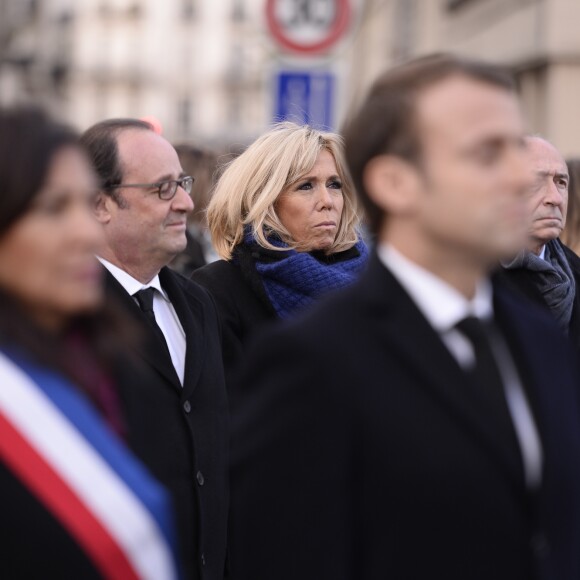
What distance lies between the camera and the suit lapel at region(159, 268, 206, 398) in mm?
4367

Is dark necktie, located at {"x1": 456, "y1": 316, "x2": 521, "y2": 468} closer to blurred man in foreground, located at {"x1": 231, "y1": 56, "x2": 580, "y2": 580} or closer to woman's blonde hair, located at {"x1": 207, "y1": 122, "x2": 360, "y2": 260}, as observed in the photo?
blurred man in foreground, located at {"x1": 231, "y1": 56, "x2": 580, "y2": 580}

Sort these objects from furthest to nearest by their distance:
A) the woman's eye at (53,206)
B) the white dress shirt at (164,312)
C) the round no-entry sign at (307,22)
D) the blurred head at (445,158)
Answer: the round no-entry sign at (307,22), the white dress shirt at (164,312), the blurred head at (445,158), the woman's eye at (53,206)

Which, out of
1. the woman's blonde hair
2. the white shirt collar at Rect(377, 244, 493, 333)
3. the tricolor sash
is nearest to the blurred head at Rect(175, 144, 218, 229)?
the woman's blonde hair

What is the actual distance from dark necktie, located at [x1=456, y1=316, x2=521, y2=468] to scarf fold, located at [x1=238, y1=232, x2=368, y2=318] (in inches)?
89.5

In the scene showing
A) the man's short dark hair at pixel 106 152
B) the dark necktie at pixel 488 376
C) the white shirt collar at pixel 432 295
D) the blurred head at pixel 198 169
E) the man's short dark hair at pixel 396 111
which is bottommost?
the blurred head at pixel 198 169

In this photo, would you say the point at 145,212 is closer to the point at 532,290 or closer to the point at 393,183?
the point at 532,290

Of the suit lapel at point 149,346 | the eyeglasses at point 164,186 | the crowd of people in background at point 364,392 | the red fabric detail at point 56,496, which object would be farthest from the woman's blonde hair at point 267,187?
the red fabric detail at point 56,496

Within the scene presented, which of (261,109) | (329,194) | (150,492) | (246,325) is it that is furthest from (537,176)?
(261,109)

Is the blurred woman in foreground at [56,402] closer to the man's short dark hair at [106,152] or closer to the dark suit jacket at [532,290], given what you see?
the man's short dark hair at [106,152]

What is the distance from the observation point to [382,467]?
257 cm

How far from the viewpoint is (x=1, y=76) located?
6378cm

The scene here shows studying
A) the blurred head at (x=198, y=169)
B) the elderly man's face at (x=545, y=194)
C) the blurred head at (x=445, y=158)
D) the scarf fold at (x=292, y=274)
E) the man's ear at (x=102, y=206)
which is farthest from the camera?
the blurred head at (x=198, y=169)

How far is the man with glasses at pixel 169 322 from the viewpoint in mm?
4266

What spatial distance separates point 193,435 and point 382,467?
1.76 m
